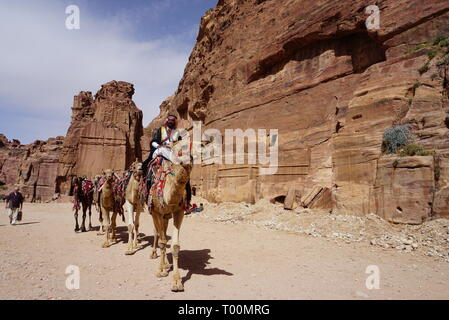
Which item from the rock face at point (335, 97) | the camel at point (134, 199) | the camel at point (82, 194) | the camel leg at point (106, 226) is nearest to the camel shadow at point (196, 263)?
the camel at point (134, 199)

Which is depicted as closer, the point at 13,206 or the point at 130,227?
the point at 130,227

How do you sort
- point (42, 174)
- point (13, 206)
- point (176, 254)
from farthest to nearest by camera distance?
point (42, 174), point (13, 206), point (176, 254)

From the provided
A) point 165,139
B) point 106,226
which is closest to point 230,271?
point 165,139

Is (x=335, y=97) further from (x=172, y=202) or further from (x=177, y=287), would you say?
(x=177, y=287)

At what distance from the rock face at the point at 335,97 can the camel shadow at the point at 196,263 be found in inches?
256

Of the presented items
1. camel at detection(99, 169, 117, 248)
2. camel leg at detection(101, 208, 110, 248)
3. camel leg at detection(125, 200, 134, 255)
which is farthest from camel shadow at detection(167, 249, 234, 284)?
camel at detection(99, 169, 117, 248)

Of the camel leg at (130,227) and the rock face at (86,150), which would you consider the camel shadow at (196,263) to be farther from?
the rock face at (86,150)

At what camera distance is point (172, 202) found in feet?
17.5

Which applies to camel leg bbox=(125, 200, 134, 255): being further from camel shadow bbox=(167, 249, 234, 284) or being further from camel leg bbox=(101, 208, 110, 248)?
camel shadow bbox=(167, 249, 234, 284)

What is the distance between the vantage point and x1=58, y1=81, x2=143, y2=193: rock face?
4212 centimetres

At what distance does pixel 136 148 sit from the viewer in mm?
49031

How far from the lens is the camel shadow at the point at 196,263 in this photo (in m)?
5.92

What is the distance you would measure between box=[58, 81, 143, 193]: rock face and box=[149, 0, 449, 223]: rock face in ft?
71.9

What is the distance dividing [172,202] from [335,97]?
13.8m
